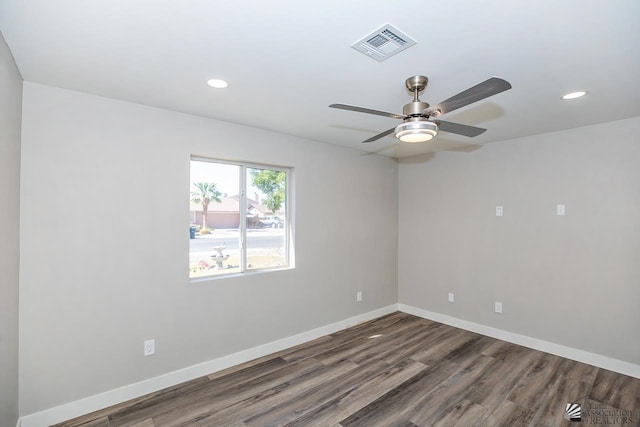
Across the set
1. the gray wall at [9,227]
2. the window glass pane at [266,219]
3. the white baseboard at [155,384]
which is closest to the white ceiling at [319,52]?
the gray wall at [9,227]

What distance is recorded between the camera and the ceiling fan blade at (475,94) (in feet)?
5.01

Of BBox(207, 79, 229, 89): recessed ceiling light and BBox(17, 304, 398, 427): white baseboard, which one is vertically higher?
BBox(207, 79, 229, 89): recessed ceiling light

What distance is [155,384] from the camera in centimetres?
267

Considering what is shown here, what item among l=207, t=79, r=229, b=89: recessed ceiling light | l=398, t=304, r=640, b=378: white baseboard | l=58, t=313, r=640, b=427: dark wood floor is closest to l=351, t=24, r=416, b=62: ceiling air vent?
l=207, t=79, r=229, b=89: recessed ceiling light

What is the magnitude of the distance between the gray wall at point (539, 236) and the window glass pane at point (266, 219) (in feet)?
7.14

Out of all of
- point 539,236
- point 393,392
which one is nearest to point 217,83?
point 393,392

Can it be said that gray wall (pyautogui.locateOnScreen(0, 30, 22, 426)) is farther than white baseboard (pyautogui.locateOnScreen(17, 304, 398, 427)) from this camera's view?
No

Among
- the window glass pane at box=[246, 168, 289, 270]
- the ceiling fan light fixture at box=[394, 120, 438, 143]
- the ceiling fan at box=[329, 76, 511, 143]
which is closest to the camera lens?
the ceiling fan at box=[329, 76, 511, 143]

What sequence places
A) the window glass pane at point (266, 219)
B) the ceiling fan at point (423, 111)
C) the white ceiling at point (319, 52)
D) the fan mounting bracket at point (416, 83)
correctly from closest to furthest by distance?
the white ceiling at point (319, 52)
the ceiling fan at point (423, 111)
the fan mounting bracket at point (416, 83)
the window glass pane at point (266, 219)

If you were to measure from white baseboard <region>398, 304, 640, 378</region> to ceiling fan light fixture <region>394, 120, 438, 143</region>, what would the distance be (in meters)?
3.04

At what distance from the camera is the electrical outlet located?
264 cm

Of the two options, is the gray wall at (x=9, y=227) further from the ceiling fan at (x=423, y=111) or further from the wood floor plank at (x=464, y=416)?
the wood floor plank at (x=464, y=416)

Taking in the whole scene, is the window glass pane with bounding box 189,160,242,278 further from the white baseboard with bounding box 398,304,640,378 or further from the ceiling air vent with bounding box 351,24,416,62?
the white baseboard with bounding box 398,304,640,378

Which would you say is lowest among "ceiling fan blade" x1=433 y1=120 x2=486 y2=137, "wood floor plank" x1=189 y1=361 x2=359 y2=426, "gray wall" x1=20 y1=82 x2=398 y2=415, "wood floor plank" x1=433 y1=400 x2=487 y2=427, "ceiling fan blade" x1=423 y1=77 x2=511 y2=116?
"wood floor plank" x1=433 y1=400 x2=487 y2=427
